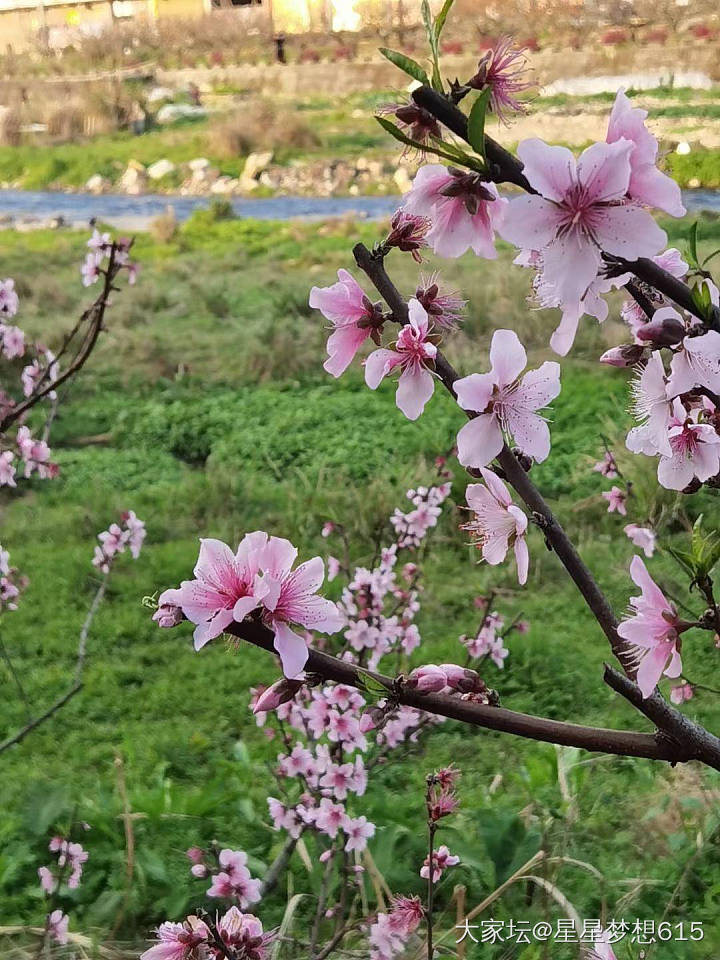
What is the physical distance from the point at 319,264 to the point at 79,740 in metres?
3.10

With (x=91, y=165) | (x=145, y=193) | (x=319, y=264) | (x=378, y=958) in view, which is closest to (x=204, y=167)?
(x=145, y=193)

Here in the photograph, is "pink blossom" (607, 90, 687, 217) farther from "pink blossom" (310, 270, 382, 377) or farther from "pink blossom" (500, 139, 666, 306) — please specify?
"pink blossom" (310, 270, 382, 377)

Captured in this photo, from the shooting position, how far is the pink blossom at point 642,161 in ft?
1.02

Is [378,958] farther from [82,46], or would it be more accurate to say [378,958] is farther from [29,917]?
[82,46]

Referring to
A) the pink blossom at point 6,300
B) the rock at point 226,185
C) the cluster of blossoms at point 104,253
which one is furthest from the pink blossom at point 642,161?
the rock at point 226,185

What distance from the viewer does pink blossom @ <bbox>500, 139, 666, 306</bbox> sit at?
0.98 feet

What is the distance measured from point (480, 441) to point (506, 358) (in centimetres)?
4

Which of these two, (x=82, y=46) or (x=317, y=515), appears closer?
(x=317, y=515)

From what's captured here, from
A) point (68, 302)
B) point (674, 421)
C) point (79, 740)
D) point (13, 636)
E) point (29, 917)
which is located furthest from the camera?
point (68, 302)

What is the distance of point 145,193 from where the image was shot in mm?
5082

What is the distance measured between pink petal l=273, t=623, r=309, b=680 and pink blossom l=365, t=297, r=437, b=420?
0.11m

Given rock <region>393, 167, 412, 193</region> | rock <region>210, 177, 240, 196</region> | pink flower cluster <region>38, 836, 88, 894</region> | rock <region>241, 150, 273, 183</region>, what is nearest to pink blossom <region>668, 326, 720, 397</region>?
pink flower cluster <region>38, 836, 88, 894</region>

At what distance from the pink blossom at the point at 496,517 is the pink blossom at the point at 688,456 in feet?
0.20

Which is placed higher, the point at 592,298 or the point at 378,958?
the point at 592,298
